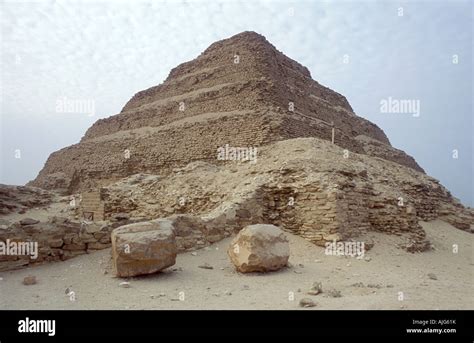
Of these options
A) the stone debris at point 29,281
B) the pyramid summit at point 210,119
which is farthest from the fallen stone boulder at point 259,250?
the pyramid summit at point 210,119

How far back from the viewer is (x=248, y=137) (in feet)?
58.2

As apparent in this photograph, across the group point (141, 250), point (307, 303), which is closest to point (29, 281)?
point (141, 250)

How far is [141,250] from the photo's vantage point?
643 centimetres

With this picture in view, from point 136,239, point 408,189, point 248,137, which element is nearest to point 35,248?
point 136,239

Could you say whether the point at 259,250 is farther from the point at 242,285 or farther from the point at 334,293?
the point at 334,293

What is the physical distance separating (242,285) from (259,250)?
84cm

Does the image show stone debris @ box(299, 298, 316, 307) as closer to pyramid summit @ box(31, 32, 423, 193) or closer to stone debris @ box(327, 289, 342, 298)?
stone debris @ box(327, 289, 342, 298)

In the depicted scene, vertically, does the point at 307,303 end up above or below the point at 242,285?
above

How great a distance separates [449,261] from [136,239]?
865 cm

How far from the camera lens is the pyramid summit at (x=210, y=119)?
750 inches

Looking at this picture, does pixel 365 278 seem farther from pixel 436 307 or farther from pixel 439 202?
pixel 439 202

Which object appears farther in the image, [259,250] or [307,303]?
[259,250]

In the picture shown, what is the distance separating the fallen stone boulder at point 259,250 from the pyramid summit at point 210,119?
9.79 meters

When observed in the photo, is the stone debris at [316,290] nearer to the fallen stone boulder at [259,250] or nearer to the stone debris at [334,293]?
the stone debris at [334,293]
